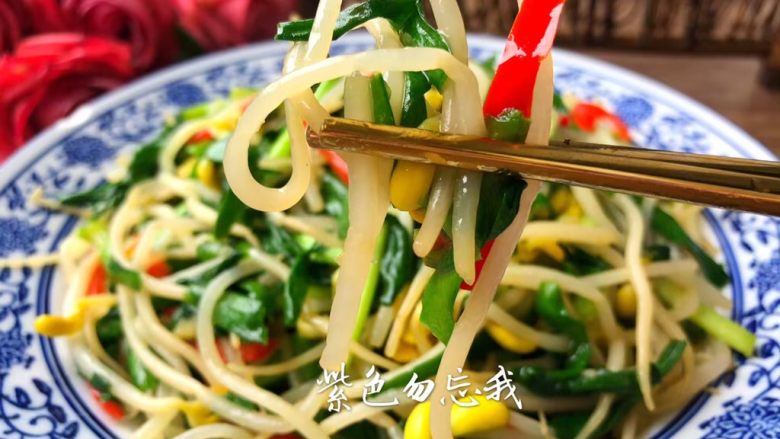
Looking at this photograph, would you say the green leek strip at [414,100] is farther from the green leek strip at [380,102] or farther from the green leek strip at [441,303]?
the green leek strip at [441,303]

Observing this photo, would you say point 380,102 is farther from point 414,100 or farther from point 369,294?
point 369,294

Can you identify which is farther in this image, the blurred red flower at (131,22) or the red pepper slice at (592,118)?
the blurred red flower at (131,22)

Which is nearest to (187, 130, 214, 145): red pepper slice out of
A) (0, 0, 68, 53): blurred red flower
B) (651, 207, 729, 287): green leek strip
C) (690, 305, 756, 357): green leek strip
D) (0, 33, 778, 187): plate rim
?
(0, 33, 778, 187): plate rim

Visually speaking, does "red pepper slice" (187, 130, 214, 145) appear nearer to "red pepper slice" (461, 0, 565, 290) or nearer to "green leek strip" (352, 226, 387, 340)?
"green leek strip" (352, 226, 387, 340)

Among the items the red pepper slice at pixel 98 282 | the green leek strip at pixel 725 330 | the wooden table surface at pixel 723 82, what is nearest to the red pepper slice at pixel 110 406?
the red pepper slice at pixel 98 282

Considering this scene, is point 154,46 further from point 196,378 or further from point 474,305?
point 474,305

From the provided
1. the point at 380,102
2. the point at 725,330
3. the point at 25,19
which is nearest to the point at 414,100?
the point at 380,102
